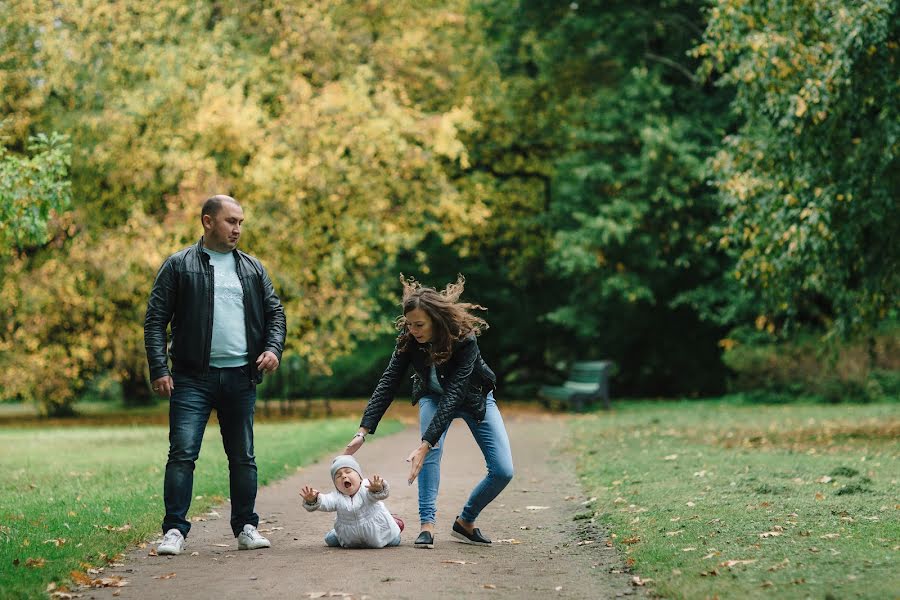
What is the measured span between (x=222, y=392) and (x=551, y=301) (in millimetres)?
22562

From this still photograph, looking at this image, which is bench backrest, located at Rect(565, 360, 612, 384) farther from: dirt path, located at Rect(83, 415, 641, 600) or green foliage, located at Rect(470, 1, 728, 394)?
dirt path, located at Rect(83, 415, 641, 600)

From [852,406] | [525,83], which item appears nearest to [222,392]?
[852,406]

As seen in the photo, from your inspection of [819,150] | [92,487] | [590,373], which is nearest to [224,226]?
[92,487]

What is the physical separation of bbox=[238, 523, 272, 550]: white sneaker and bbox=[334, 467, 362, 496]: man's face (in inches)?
24.8

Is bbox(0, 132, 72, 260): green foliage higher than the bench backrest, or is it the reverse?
bbox(0, 132, 72, 260): green foliage

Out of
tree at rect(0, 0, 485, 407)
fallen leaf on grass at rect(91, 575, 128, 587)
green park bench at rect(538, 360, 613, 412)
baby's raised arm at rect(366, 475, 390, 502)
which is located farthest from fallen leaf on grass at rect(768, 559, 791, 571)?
green park bench at rect(538, 360, 613, 412)

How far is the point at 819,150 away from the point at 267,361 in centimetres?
874

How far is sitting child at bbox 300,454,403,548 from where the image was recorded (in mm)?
7023

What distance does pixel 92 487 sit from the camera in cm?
1023

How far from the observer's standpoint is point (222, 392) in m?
7.18

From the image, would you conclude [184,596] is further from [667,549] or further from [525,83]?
[525,83]

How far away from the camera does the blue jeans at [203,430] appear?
702 centimetres

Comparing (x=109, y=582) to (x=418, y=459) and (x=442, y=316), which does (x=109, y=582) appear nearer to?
(x=418, y=459)

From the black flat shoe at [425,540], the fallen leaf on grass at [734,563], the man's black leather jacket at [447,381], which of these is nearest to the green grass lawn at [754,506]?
the fallen leaf on grass at [734,563]
